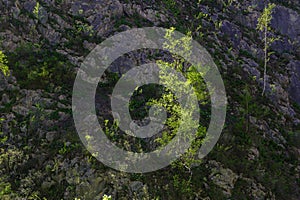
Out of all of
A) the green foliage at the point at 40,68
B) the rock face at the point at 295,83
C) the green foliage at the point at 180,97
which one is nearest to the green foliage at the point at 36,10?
the green foliage at the point at 40,68

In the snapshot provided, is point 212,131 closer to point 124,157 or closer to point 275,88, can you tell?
point 124,157

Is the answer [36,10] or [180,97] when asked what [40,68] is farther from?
[180,97]

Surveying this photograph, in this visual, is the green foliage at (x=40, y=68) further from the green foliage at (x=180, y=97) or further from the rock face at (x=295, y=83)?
the rock face at (x=295, y=83)

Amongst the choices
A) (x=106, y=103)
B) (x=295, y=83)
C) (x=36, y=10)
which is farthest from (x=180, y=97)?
(x=295, y=83)

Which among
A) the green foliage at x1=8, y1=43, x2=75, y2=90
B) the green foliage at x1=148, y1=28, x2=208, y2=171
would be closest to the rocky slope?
the green foliage at x1=8, y1=43, x2=75, y2=90

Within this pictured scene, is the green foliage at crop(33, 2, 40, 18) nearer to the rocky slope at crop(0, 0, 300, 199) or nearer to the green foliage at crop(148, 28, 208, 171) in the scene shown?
the rocky slope at crop(0, 0, 300, 199)

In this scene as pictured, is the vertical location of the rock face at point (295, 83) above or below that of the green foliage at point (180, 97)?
below

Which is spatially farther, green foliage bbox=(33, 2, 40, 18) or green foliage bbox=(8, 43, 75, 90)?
green foliage bbox=(33, 2, 40, 18)

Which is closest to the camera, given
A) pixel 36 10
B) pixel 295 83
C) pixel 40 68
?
pixel 40 68
